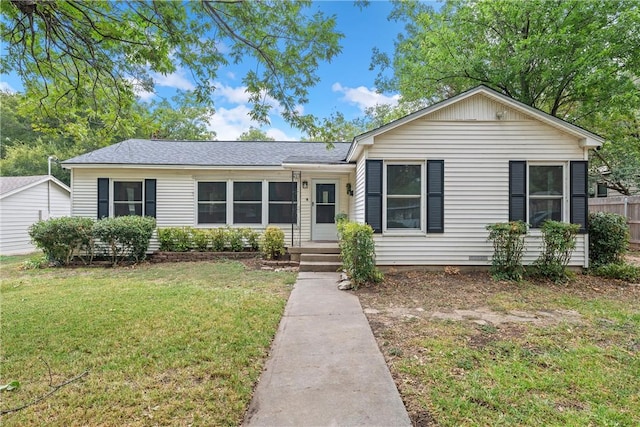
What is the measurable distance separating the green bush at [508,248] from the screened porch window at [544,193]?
28.9 inches

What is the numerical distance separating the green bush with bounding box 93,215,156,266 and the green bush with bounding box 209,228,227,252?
66.9 inches

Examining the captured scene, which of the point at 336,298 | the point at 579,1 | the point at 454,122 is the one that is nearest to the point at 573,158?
the point at 454,122

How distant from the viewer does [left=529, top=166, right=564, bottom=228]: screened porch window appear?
703cm

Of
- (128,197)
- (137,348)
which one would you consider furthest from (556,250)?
(128,197)

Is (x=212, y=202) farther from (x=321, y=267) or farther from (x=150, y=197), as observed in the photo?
(x=321, y=267)

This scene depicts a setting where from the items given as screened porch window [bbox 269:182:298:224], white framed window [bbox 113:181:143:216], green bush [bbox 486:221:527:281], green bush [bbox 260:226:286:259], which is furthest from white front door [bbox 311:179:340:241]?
white framed window [bbox 113:181:143:216]

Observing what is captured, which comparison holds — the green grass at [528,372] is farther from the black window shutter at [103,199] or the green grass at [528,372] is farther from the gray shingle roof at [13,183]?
the gray shingle roof at [13,183]

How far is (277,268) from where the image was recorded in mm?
7961

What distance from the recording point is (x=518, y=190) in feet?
22.8

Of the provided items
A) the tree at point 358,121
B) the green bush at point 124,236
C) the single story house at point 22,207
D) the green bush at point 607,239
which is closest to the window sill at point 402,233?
the tree at point 358,121

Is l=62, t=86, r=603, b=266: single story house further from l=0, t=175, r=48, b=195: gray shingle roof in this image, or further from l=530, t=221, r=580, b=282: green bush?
l=0, t=175, r=48, b=195: gray shingle roof

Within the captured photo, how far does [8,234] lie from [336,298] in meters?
14.6

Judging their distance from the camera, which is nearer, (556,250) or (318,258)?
(556,250)

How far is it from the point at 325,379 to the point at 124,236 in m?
7.83
